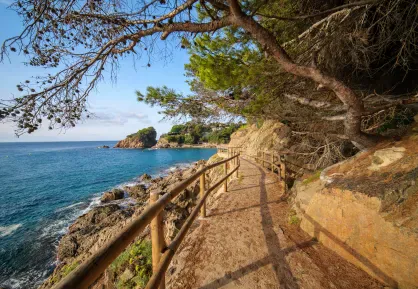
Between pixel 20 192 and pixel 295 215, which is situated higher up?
pixel 295 215

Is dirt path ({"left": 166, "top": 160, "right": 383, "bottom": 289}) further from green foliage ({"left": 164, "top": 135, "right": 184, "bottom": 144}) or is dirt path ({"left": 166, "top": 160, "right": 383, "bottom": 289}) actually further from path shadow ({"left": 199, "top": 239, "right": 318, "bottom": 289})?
green foliage ({"left": 164, "top": 135, "right": 184, "bottom": 144})

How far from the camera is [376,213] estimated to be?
2.51 metres

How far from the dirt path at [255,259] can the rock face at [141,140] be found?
348 ft

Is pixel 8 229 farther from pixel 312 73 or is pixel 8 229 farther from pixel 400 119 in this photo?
pixel 400 119

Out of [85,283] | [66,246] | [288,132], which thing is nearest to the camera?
[85,283]

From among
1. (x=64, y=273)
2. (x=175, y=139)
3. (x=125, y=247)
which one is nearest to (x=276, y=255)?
(x=125, y=247)

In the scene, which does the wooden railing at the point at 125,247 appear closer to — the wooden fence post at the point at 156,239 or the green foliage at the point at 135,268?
the wooden fence post at the point at 156,239

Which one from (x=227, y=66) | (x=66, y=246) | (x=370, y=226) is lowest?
(x=66, y=246)

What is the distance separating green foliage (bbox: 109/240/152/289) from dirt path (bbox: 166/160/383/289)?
1.67 meters

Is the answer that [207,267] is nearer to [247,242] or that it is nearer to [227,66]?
[247,242]

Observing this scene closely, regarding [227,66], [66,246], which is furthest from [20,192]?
[227,66]

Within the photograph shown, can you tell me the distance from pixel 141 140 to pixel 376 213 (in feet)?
358

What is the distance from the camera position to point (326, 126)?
6.61m

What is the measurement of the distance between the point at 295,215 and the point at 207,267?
8.11 feet
